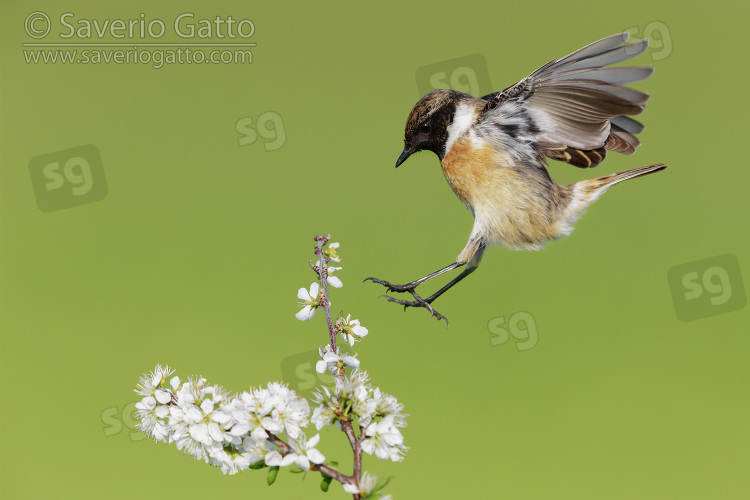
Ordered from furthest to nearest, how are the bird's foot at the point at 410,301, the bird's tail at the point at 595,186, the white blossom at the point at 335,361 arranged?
1. the bird's tail at the point at 595,186
2. the bird's foot at the point at 410,301
3. the white blossom at the point at 335,361

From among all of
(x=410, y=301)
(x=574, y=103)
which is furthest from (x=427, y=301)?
(x=574, y=103)

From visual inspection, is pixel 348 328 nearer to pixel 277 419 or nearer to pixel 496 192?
pixel 277 419

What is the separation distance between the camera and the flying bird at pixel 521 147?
7.13 feet

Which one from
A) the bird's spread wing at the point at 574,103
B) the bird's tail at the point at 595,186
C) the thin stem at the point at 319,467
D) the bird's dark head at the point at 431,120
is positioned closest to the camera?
the thin stem at the point at 319,467

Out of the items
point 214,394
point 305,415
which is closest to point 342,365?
point 305,415

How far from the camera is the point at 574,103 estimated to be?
2230 millimetres

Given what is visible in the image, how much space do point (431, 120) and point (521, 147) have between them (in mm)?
332

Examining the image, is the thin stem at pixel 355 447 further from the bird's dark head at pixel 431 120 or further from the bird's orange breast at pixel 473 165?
the bird's orange breast at pixel 473 165

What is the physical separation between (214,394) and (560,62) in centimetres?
148

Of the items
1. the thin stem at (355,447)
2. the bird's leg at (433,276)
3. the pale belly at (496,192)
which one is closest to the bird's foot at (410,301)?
the bird's leg at (433,276)

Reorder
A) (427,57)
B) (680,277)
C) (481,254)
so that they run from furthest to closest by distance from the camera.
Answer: (427,57) → (680,277) → (481,254)

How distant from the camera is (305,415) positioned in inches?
43.6

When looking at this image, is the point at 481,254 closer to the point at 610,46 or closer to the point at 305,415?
the point at 610,46

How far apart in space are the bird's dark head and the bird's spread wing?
0.39ft
